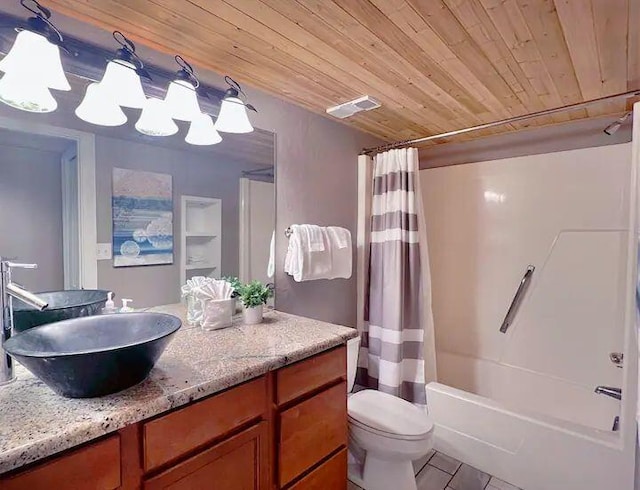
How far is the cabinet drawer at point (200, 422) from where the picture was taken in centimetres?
84

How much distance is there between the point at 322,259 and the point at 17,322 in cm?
134

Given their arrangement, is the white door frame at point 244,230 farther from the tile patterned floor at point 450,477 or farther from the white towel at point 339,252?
the tile patterned floor at point 450,477

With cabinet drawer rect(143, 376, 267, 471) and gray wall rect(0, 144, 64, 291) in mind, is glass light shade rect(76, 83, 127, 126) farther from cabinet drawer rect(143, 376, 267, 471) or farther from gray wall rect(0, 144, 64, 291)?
cabinet drawer rect(143, 376, 267, 471)

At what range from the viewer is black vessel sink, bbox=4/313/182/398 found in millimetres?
759

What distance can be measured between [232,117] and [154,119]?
350 mm

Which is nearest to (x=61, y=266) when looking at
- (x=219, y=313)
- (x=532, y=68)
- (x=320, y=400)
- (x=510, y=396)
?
(x=219, y=313)

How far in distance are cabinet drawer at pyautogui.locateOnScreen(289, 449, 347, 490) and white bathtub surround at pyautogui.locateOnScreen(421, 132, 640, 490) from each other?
34.5 inches

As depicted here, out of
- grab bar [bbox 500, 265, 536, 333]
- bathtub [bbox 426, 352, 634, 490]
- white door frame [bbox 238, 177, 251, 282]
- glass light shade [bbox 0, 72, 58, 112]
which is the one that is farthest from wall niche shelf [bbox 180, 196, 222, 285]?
grab bar [bbox 500, 265, 536, 333]

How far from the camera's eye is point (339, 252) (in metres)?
2.10

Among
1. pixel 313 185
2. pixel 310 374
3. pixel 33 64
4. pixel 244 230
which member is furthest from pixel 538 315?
pixel 33 64

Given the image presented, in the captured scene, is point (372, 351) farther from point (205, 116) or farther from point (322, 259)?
point (205, 116)

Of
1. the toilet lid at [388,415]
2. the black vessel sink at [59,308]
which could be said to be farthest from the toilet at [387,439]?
the black vessel sink at [59,308]

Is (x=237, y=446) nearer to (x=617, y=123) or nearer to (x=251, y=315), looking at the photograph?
(x=251, y=315)

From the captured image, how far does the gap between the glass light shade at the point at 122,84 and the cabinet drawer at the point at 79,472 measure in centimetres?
119
